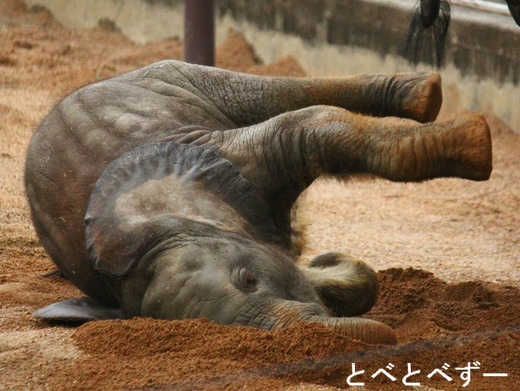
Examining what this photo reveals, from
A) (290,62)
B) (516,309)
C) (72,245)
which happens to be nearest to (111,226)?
(72,245)

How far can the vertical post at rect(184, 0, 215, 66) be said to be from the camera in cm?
715

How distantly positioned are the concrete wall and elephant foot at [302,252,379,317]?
13.1 feet

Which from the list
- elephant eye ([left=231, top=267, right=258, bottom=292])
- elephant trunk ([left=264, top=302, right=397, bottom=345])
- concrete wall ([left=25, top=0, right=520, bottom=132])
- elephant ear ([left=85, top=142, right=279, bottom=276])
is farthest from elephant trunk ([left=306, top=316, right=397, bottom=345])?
concrete wall ([left=25, top=0, right=520, bottom=132])

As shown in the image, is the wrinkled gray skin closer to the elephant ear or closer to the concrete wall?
the elephant ear

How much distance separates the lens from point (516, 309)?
13.2ft

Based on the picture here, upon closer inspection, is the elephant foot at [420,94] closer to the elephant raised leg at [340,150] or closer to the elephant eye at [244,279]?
the elephant raised leg at [340,150]

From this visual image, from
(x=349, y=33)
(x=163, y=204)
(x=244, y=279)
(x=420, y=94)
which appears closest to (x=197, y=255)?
(x=244, y=279)

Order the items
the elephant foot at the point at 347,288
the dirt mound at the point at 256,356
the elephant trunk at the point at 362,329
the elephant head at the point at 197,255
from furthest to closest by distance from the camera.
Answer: the elephant foot at the point at 347,288 → the elephant head at the point at 197,255 → the elephant trunk at the point at 362,329 → the dirt mound at the point at 256,356

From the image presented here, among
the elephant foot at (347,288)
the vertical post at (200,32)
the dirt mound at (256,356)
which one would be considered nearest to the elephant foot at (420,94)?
the elephant foot at (347,288)

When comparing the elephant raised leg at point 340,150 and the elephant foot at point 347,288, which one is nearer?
the elephant raised leg at point 340,150

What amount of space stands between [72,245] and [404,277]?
1.57 metres

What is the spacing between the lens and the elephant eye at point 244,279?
3254 mm

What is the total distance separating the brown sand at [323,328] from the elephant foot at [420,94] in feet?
1.74

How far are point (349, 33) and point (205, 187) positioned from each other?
5.48m
